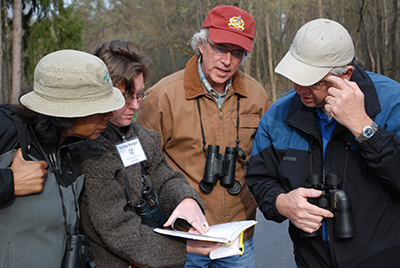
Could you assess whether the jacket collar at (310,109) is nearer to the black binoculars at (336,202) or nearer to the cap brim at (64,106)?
the black binoculars at (336,202)

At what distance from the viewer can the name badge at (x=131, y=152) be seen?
2.01m

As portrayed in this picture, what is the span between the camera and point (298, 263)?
218 centimetres

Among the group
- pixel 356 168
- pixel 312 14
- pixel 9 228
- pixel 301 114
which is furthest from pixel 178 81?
pixel 312 14

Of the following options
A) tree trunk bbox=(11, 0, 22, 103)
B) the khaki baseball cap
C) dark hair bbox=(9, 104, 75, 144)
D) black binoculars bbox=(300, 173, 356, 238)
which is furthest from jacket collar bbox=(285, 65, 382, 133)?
tree trunk bbox=(11, 0, 22, 103)

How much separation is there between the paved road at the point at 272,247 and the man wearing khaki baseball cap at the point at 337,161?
7.24ft

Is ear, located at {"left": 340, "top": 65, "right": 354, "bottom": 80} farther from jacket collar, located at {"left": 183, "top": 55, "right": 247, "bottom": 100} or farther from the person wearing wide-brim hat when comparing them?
the person wearing wide-brim hat

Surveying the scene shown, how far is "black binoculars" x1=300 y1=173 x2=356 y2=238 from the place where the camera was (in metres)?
1.83

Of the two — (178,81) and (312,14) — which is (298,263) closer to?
(178,81)

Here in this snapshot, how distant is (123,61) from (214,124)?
2.96 feet

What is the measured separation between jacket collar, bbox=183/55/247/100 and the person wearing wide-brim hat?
1139 millimetres

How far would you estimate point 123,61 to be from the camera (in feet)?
7.07

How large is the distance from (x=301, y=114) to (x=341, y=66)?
345 millimetres

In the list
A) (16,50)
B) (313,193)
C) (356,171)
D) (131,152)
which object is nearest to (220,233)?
(313,193)

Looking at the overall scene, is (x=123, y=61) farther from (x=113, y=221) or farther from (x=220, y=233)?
(x=220, y=233)
